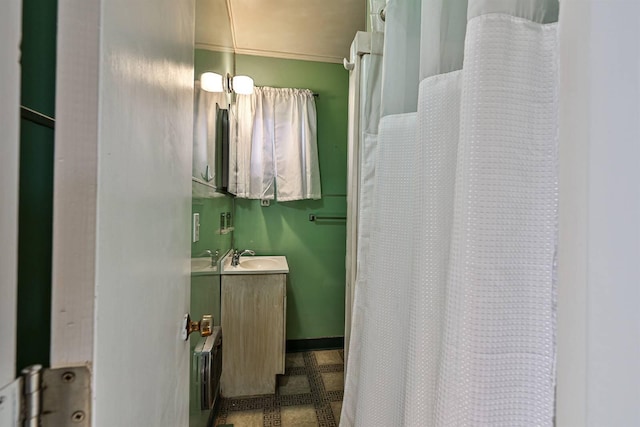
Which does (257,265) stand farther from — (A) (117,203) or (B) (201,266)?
(A) (117,203)

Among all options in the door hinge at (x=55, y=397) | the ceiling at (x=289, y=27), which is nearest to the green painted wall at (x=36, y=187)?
the door hinge at (x=55, y=397)

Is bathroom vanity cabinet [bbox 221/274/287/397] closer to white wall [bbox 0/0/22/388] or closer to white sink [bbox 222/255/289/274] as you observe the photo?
white sink [bbox 222/255/289/274]

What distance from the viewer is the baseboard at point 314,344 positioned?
2.47m

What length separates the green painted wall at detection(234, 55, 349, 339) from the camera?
2.44 m

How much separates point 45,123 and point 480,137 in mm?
587

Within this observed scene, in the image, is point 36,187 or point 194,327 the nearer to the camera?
point 36,187

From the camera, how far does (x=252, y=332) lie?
6.20 ft

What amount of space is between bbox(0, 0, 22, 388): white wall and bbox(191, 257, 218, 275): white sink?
29.3 inches

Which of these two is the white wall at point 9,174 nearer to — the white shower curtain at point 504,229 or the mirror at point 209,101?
the white shower curtain at point 504,229

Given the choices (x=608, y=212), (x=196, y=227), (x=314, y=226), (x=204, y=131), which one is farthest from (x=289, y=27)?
(x=608, y=212)

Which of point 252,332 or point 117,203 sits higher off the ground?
point 117,203

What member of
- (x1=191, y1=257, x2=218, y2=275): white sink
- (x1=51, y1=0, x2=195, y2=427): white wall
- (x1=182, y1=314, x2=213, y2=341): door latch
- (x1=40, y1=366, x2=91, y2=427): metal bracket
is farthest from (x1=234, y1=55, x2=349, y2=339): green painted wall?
(x1=40, y1=366, x2=91, y2=427): metal bracket

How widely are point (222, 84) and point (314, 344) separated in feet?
7.10

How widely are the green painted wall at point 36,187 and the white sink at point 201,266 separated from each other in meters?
0.69
